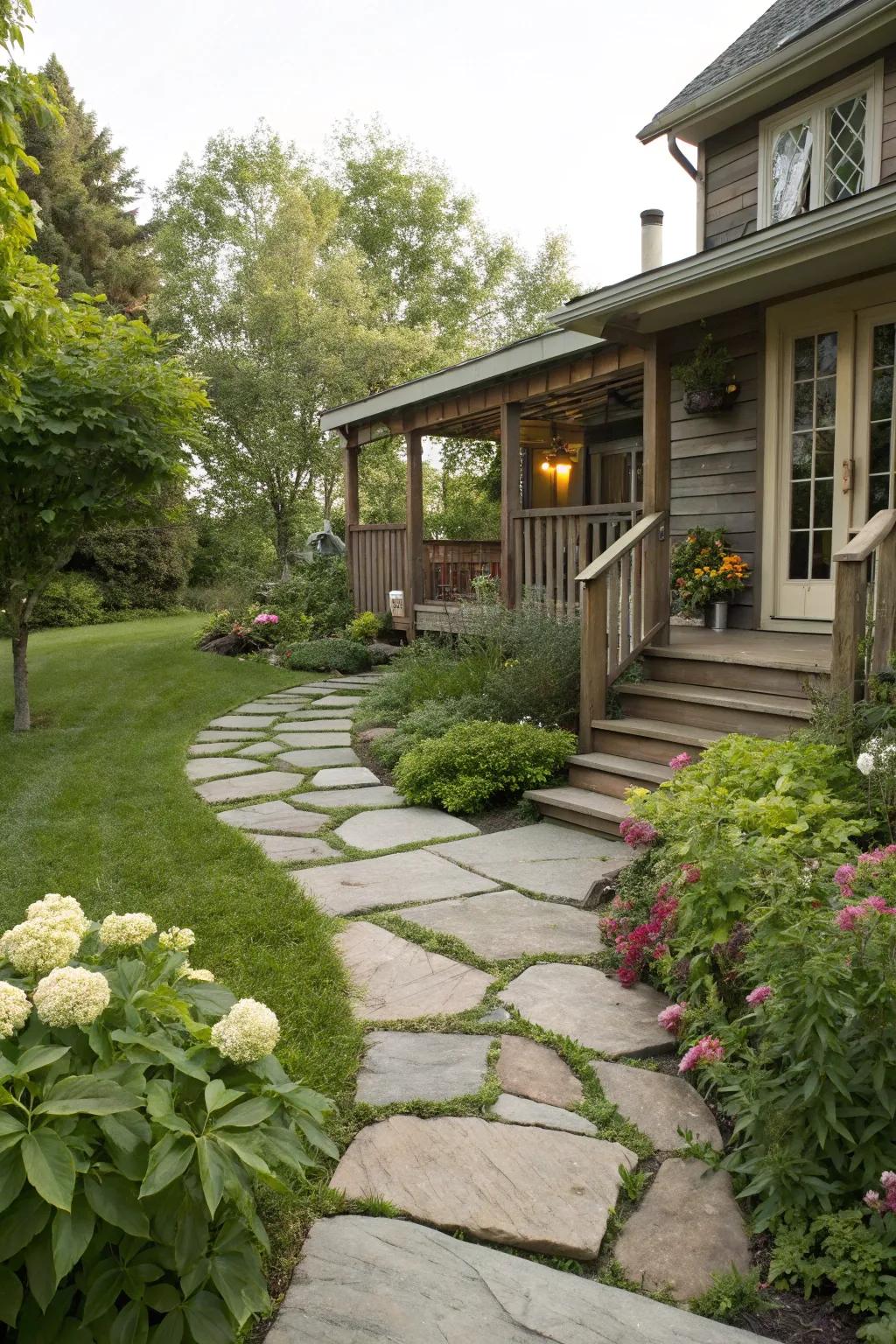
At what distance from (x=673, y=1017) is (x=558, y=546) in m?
5.25

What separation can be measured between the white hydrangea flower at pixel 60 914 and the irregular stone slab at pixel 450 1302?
0.72 meters

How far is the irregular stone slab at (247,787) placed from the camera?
4.99m

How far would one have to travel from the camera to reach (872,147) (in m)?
6.12

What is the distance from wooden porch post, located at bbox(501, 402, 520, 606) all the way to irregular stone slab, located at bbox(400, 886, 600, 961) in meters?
4.85

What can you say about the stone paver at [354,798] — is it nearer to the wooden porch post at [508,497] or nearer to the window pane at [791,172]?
the wooden porch post at [508,497]

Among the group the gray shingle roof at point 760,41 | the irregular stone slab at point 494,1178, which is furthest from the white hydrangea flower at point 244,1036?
the gray shingle roof at point 760,41

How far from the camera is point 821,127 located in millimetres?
6441

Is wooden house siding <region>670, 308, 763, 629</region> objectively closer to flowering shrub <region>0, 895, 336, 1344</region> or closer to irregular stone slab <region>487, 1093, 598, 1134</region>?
irregular stone slab <region>487, 1093, 598, 1134</region>

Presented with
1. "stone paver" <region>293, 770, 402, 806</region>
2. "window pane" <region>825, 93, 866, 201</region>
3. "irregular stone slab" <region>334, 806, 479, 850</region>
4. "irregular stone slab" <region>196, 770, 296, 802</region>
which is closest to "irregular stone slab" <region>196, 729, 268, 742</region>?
"irregular stone slab" <region>196, 770, 296, 802</region>

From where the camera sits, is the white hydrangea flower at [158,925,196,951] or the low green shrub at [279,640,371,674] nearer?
the white hydrangea flower at [158,925,196,951]

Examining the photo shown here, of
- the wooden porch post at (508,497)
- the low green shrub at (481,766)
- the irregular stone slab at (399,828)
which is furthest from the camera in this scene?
the wooden porch post at (508,497)

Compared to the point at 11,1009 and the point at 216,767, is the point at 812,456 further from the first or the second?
the point at 11,1009

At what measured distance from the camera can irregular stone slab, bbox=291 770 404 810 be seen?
4.93 m

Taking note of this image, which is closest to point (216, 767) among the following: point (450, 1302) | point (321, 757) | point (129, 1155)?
point (321, 757)
